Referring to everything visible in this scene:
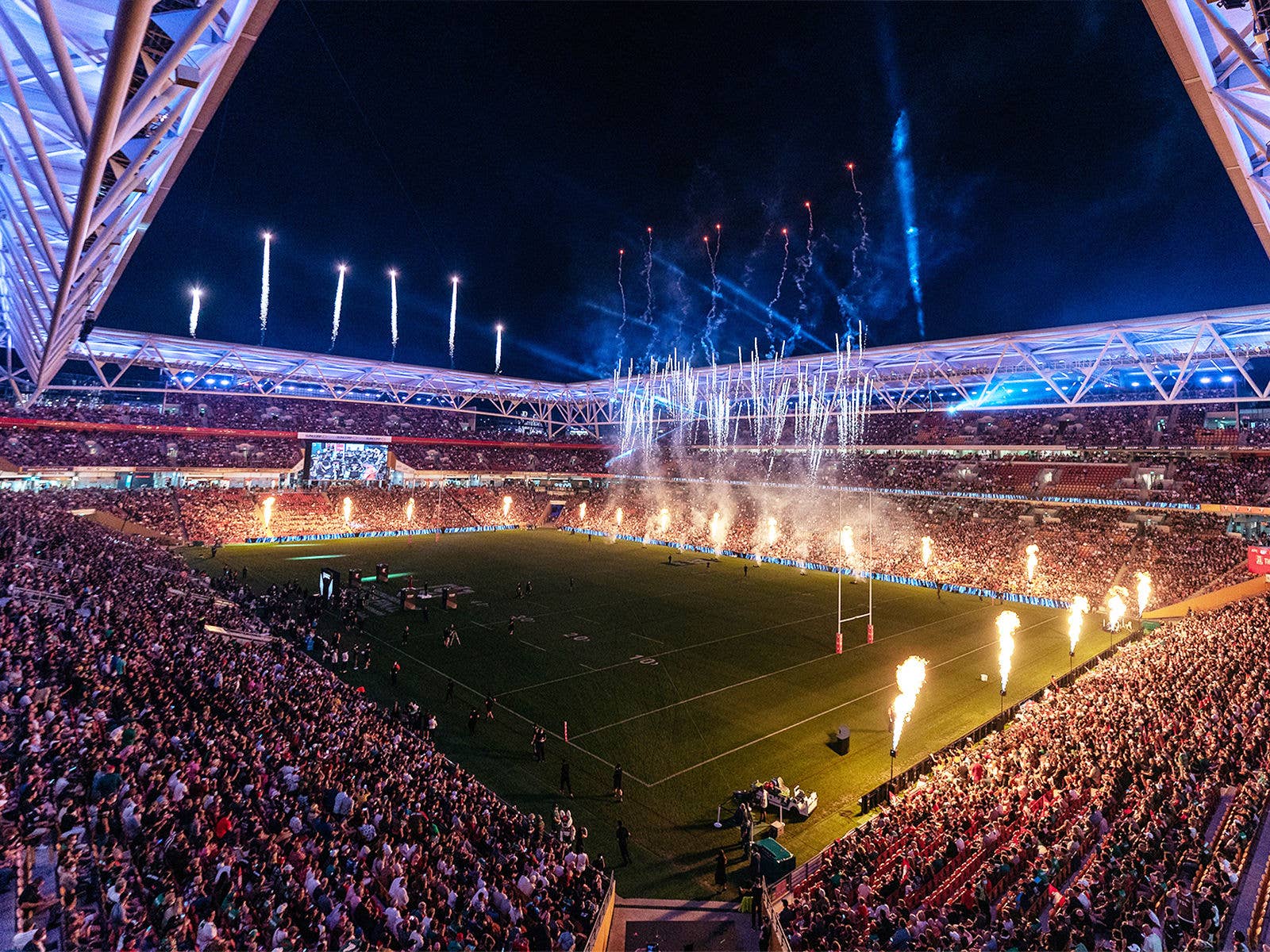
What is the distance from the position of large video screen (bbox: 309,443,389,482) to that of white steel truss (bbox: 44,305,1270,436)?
557 cm

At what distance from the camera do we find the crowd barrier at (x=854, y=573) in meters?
35.9

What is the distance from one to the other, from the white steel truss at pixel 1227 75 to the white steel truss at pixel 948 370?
28.2 meters

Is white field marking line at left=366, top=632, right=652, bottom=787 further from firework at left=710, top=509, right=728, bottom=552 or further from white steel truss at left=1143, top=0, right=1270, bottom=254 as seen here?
firework at left=710, top=509, right=728, bottom=552

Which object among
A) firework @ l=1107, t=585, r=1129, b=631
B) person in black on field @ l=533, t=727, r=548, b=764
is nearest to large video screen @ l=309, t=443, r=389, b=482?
person in black on field @ l=533, t=727, r=548, b=764

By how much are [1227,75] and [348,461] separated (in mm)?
65096

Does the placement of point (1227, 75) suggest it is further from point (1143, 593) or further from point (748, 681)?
point (1143, 593)

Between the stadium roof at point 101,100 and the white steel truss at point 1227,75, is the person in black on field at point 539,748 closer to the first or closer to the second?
the stadium roof at point 101,100

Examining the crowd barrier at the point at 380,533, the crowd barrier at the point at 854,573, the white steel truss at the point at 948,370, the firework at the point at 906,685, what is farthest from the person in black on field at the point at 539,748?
the crowd barrier at the point at 380,533

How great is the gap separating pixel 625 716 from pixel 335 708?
8.06 meters

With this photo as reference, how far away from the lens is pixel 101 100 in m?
4.43

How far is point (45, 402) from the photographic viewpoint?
1981 inches

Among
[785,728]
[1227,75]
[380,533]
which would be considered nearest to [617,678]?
[785,728]

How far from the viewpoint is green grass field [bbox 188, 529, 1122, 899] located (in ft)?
46.1

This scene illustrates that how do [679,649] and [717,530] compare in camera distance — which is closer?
[679,649]
